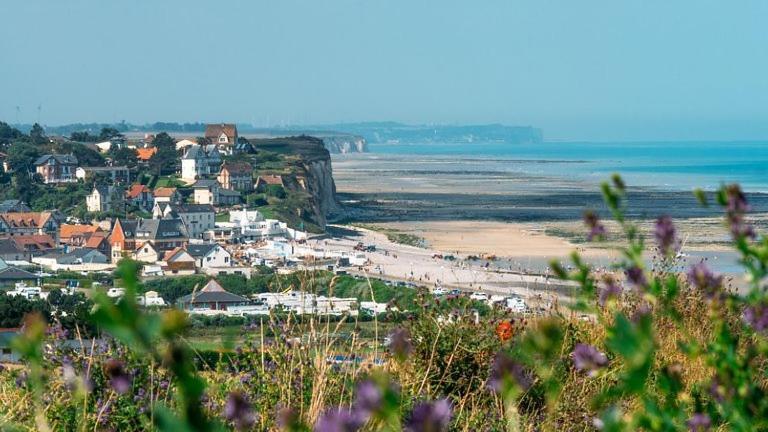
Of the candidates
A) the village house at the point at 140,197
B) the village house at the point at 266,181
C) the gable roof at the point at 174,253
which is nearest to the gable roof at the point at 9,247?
the gable roof at the point at 174,253

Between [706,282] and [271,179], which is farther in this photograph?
[271,179]

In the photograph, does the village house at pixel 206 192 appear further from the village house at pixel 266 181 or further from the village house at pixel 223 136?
the village house at pixel 223 136

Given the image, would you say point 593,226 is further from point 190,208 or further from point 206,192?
point 206,192

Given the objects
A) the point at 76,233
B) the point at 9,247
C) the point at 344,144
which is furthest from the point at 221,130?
the point at 344,144

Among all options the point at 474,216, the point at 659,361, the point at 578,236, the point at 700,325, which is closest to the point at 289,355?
the point at 659,361

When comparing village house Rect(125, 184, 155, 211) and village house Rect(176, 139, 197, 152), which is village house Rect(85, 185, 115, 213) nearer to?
village house Rect(125, 184, 155, 211)

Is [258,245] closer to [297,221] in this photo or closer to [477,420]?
[297,221]

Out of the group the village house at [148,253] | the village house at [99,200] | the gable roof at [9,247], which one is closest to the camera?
the village house at [148,253]
